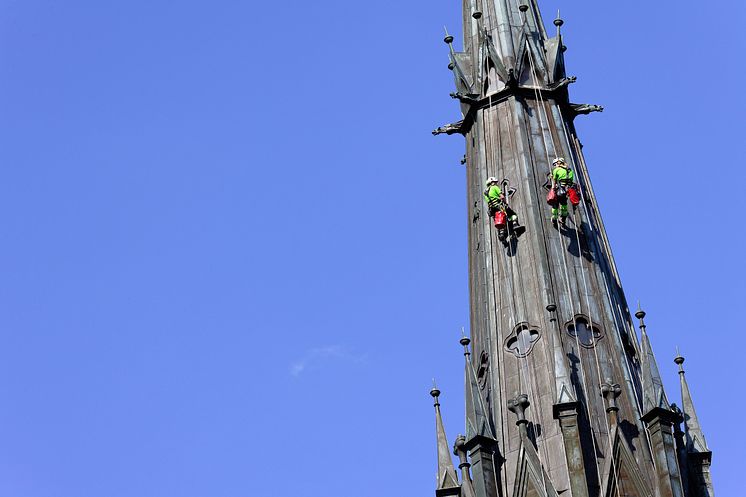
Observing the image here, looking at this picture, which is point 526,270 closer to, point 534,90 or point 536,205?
point 536,205

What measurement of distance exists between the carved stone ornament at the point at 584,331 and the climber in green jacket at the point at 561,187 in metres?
3.69

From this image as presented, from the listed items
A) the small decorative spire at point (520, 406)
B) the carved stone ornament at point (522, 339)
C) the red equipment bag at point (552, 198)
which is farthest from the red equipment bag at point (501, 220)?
the small decorative spire at point (520, 406)

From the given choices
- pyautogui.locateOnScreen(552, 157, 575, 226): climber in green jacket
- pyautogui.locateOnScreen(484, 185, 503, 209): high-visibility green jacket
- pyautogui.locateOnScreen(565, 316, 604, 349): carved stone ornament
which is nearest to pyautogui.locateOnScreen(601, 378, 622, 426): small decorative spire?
pyautogui.locateOnScreen(565, 316, 604, 349): carved stone ornament

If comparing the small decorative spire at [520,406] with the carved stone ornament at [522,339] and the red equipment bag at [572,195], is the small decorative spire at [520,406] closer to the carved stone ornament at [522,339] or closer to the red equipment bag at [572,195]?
the carved stone ornament at [522,339]

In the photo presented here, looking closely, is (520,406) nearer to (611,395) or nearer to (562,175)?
(611,395)

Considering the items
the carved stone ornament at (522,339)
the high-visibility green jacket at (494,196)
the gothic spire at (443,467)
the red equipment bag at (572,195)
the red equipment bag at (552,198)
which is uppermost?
the high-visibility green jacket at (494,196)

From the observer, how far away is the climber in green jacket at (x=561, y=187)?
59.5m

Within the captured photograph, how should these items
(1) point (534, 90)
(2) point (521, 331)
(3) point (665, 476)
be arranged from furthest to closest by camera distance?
1. (1) point (534, 90)
2. (2) point (521, 331)
3. (3) point (665, 476)

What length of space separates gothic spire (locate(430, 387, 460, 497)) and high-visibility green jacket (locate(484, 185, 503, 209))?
6780 mm

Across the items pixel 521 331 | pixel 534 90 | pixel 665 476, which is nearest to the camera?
pixel 665 476

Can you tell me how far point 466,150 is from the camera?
2525 inches

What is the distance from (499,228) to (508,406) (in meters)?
6.59

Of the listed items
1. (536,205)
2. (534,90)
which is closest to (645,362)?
(536,205)

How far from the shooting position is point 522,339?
5706 centimetres
